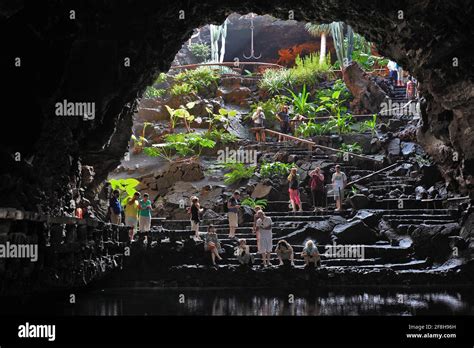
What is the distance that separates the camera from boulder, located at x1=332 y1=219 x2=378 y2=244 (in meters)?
15.0

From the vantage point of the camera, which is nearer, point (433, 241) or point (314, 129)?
point (433, 241)

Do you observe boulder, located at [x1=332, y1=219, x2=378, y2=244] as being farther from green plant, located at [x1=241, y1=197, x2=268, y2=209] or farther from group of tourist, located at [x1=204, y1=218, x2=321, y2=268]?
green plant, located at [x1=241, y1=197, x2=268, y2=209]

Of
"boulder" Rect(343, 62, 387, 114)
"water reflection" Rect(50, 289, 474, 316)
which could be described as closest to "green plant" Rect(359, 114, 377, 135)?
"boulder" Rect(343, 62, 387, 114)

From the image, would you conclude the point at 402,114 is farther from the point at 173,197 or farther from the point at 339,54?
the point at 173,197

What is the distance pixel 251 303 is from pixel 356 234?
6.56 m

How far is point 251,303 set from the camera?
9.25 meters

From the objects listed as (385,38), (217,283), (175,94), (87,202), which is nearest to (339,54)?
(175,94)

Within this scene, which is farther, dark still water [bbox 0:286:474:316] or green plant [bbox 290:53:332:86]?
green plant [bbox 290:53:332:86]

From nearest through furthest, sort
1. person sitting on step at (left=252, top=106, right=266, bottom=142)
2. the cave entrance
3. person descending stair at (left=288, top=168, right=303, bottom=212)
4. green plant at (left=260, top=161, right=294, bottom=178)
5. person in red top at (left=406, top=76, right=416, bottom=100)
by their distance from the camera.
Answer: person descending stair at (left=288, top=168, right=303, bottom=212), green plant at (left=260, top=161, right=294, bottom=178), the cave entrance, person sitting on step at (left=252, top=106, right=266, bottom=142), person in red top at (left=406, top=76, right=416, bottom=100)

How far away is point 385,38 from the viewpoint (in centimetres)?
1441

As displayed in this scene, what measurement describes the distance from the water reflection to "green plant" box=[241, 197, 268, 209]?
25.0ft

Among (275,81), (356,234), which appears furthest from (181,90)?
(356,234)

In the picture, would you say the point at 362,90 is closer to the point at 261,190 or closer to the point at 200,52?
the point at 261,190

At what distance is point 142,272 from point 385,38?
28.6 feet
